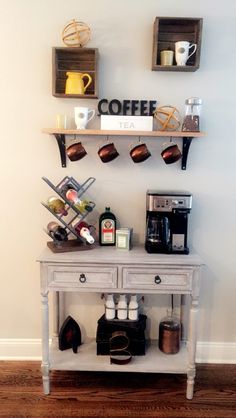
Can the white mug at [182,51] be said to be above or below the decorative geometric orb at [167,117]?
above

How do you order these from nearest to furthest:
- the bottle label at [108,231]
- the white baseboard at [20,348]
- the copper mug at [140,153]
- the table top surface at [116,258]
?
1. the table top surface at [116,258]
2. the copper mug at [140,153]
3. the bottle label at [108,231]
4. the white baseboard at [20,348]

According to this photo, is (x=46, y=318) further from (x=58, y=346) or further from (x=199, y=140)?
(x=199, y=140)

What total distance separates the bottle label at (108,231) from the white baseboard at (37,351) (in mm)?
871

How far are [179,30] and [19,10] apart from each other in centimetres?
94

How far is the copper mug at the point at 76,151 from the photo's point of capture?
6.28 feet

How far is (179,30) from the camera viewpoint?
1.93 metres

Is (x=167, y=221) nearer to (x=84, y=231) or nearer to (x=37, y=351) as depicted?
(x=84, y=231)

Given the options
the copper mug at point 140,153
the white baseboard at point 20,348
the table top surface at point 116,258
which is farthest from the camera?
the white baseboard at point 20,348

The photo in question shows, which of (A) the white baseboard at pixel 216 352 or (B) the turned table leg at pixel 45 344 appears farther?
(A) the white baseboard at pixel 216 352

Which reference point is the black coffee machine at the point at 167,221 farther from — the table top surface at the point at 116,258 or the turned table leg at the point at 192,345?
the turned table leg at the point at 192,345

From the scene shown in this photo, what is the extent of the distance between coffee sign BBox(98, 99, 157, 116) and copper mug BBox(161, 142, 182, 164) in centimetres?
26

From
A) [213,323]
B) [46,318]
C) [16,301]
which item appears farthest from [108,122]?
[213,323]

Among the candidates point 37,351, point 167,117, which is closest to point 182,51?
point 167,117

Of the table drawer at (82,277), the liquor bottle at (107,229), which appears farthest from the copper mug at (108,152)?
the table drawer at (82,277)
